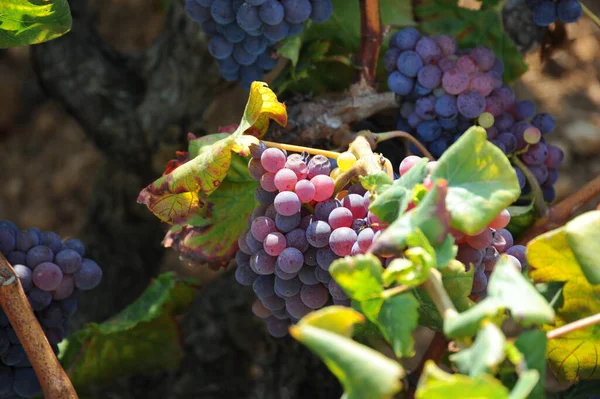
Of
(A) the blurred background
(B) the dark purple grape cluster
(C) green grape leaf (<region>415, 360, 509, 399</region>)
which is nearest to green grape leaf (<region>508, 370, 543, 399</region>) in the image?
(C) green grape leaf (<region>415, 360, 509, 399</region>)

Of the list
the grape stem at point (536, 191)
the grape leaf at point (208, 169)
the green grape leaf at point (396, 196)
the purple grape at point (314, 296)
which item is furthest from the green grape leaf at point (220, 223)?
the grape stem at point (536, 191)

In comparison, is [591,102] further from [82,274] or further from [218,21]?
[82,274]

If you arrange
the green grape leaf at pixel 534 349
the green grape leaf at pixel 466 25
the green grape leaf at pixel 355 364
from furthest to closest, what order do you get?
1. the green grape leaf at pixel 466 25
2. the green grape leaf at pixel 534 349
3. the green grape leaf at pixel 355 364

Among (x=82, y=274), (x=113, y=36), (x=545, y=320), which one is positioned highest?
(x=545, y=320)

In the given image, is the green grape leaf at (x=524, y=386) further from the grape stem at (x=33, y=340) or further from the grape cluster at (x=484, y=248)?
the grape stem at (x=33, y=340)

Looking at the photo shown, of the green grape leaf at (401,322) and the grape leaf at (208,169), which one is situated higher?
the green grape leaf at (401,322)

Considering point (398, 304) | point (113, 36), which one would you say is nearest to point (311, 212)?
point (398, 304)

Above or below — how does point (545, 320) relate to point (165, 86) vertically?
above
